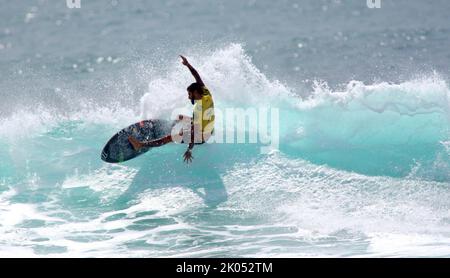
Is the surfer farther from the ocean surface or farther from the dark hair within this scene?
the ocean surface

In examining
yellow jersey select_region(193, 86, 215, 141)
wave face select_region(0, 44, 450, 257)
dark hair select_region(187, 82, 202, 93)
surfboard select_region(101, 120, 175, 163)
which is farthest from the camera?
surfboard select_region(101, 120, 175, 163)

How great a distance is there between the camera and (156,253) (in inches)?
325

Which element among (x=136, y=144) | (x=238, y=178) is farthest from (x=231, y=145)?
(x=136, y=144)

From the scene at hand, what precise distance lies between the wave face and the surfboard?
358 mm

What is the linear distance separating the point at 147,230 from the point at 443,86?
28.7 ft

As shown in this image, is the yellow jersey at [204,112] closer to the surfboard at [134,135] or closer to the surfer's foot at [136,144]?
the surfboard at [134,135]

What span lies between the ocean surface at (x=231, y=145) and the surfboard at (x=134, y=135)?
1.12 feet

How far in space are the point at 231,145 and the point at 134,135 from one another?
7.48 feet

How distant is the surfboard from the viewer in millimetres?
11180

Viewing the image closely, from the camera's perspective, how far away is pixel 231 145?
40.4 ft

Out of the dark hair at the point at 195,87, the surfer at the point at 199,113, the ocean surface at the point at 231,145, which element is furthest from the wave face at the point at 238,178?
the dark hair at the point at 195,87

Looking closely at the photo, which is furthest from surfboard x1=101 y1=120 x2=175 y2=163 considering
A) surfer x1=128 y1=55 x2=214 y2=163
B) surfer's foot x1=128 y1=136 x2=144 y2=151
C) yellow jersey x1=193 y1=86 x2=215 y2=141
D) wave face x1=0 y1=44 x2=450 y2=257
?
yellow jersey x1=193 y1=86 x2=215 y2=141
